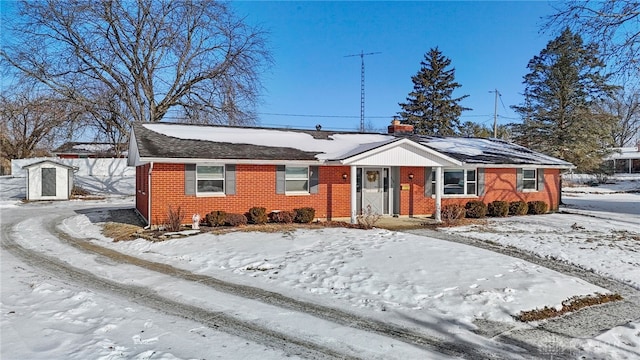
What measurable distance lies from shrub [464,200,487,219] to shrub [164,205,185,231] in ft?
37.5

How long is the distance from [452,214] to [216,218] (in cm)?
908

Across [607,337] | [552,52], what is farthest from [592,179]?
[607,337]

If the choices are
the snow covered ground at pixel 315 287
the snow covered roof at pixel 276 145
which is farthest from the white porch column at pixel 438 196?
the snow covered ground at pixel 315 287

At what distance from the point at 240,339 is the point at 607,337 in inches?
189

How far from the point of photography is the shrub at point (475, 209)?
16.6 meters

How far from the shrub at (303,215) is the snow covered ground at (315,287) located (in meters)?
1.72

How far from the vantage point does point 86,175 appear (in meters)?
35.0

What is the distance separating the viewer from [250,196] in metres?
14.5

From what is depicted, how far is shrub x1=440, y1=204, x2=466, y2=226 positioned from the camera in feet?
49.2

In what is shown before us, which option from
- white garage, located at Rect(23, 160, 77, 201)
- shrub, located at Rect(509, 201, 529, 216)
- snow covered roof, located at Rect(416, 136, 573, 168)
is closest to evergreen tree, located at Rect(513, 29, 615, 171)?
snow covered roof, located at Rect(416, 136, 573, 168)

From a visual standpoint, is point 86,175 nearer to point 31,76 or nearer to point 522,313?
point 31,76

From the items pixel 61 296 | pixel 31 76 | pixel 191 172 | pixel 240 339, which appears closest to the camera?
pixel 240 339

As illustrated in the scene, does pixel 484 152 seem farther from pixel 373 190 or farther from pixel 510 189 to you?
pixel 373 190

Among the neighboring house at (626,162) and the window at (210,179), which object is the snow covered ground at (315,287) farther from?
the neighboring house at (626,162)
